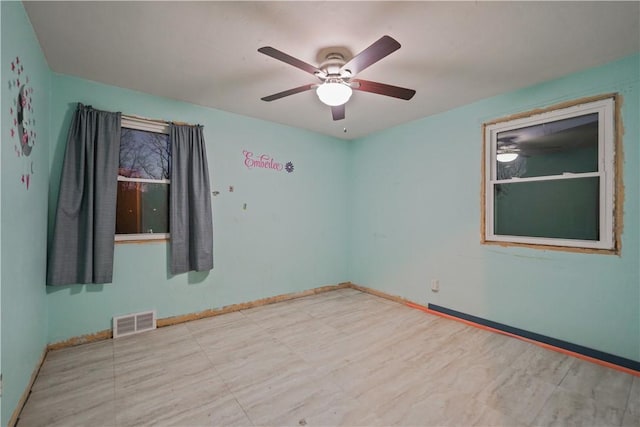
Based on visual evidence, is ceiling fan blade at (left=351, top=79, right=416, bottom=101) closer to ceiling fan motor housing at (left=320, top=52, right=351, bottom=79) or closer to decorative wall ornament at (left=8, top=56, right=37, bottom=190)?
ceiling fan motor housing at (left=320, top=52, right=351, bottom=79)

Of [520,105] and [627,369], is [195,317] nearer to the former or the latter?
[627,369]

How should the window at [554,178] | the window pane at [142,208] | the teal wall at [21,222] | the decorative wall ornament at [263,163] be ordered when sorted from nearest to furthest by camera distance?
the teal wall at [21,222] → the window at [554,178] → the window pane at [142,208] → the decorative wall ornament at [263,163]

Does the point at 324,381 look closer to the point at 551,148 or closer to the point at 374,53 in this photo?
the point at 374,53

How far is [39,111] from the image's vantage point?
81.3 inches

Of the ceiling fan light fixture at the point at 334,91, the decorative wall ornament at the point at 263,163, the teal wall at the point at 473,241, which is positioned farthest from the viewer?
the decorative wall ornament at the point at 263,163

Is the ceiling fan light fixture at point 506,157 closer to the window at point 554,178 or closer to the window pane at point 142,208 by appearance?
the window at point 554,178

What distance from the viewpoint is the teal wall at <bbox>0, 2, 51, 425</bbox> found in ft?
4.69

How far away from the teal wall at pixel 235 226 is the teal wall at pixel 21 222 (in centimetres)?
22

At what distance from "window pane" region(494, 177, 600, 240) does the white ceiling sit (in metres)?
0.98

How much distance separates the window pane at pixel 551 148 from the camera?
2354 millimetres

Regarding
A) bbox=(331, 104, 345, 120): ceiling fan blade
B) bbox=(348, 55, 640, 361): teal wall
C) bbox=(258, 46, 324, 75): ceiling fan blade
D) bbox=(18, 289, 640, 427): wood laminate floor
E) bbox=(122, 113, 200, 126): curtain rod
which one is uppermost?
bbox=(122, 113, 200, 126): curtain rod

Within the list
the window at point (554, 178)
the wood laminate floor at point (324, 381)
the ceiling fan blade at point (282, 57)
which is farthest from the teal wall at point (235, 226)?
the window at point (554, 178)

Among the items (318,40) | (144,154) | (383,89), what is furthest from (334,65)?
(144,154)

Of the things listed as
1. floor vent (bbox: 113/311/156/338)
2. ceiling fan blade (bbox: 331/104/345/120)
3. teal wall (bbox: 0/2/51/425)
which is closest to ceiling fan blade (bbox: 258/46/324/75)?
ceiling fan blade (bbox: 331/104/345/120)
